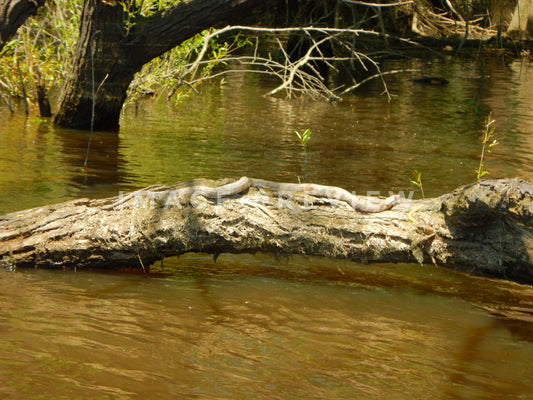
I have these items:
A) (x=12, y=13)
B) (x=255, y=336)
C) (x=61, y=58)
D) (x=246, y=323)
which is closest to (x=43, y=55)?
(x=61, y=58)

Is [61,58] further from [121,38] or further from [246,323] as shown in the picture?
[246,323]

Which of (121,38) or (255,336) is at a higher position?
(121,38)

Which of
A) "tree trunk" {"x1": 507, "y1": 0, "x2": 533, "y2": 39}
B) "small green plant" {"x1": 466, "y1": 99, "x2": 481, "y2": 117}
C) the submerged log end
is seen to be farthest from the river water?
"tree trunk" {"x1": 507, "y1": 0, "x2": 533, "y2": 39}

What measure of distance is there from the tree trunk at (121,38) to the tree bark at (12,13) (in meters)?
3.46

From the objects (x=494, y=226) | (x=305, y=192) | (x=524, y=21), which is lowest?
(x=494, y=226)

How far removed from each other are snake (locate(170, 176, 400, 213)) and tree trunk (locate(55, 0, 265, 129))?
206 inches

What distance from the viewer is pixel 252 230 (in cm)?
518

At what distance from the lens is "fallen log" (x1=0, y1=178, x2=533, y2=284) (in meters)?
4.90

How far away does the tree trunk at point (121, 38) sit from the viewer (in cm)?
998

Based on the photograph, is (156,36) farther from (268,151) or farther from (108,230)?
(108,230)

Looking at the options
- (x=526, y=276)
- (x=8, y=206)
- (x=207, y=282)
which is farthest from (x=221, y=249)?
(x=8, y=206)

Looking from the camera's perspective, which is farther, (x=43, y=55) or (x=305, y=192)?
(x=43, y=55)

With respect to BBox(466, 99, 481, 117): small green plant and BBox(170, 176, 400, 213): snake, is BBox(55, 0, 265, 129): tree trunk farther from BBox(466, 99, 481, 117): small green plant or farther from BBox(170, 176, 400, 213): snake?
BBox(466, 99, 481, 117): small green plant

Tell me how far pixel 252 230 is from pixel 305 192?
57cm
